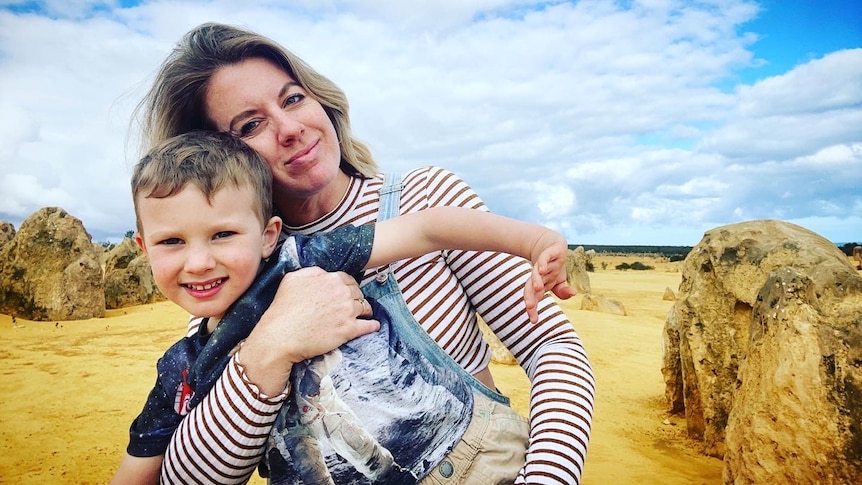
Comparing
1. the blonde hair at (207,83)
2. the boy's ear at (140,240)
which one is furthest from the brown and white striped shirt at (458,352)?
the boy's ear at (140,240)

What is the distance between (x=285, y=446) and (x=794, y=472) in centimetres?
241

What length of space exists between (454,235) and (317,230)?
591 millimetres

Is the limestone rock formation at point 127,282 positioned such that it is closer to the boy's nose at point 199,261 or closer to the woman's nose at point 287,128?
→ the woman's nose at point 287,128

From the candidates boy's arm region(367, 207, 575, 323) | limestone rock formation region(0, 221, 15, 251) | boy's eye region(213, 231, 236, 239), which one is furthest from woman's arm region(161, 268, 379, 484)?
limestone rock formation region(0, 221, 15, 251)

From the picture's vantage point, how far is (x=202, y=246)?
1.74 meters

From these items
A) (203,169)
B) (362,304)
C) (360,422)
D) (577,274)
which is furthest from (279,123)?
(577,274)

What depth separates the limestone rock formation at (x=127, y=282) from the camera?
1327cm

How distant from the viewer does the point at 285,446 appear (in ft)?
5.05

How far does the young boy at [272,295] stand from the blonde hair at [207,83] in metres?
0.28

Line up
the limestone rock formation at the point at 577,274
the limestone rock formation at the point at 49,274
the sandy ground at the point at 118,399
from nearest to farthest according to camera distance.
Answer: the sandy ground at the point at 118,399, the limestone rock formation at the point at 49,274, the limestone rock formation at the point at 577,274

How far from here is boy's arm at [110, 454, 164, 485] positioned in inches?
65.4

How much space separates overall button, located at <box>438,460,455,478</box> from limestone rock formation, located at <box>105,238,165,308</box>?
13625 millimetres

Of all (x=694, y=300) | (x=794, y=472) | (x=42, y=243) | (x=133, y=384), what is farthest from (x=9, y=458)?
(x=42, y=243)

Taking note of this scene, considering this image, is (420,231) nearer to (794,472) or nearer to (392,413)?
(392,413)
